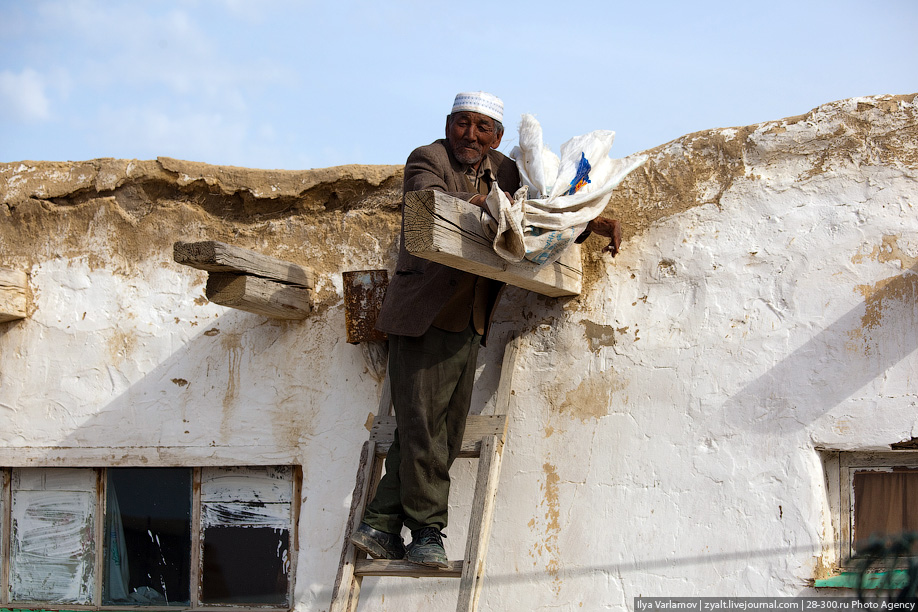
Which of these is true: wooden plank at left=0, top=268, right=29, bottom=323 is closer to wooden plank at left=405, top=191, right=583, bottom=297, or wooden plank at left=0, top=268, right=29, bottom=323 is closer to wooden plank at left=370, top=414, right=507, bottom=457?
wooden plank at left=370, top=414, right=507, bottom=457

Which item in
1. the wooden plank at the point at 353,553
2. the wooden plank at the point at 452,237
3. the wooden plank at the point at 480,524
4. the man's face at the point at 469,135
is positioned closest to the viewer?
the wooden plank at the point at 452,237

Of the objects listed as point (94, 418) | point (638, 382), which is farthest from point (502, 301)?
→ point (94, 418)

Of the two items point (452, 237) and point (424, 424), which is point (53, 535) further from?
point (452, 237)

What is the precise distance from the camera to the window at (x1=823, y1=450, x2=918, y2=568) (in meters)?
2.45

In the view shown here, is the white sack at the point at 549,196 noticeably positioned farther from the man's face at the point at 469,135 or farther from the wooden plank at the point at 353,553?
the wooden plank at the point at 353,553

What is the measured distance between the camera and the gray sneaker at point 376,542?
2.54 m

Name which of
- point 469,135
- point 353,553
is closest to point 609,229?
point 469,135

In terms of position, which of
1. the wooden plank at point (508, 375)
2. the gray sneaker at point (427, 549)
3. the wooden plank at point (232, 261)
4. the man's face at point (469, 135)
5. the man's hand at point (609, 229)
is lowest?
the gray sneaker at point (427, 549)

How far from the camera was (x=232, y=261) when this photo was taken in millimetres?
2816

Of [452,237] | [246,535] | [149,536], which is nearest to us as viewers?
[452,237]

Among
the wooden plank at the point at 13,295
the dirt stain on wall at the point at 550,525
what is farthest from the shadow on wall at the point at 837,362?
the wooden plank at the point at 13,295

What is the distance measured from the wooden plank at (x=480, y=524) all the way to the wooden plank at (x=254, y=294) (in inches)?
35.5

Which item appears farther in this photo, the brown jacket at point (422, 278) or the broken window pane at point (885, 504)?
the brown jacket at point (422, 278)

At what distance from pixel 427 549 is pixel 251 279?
3.52ft
